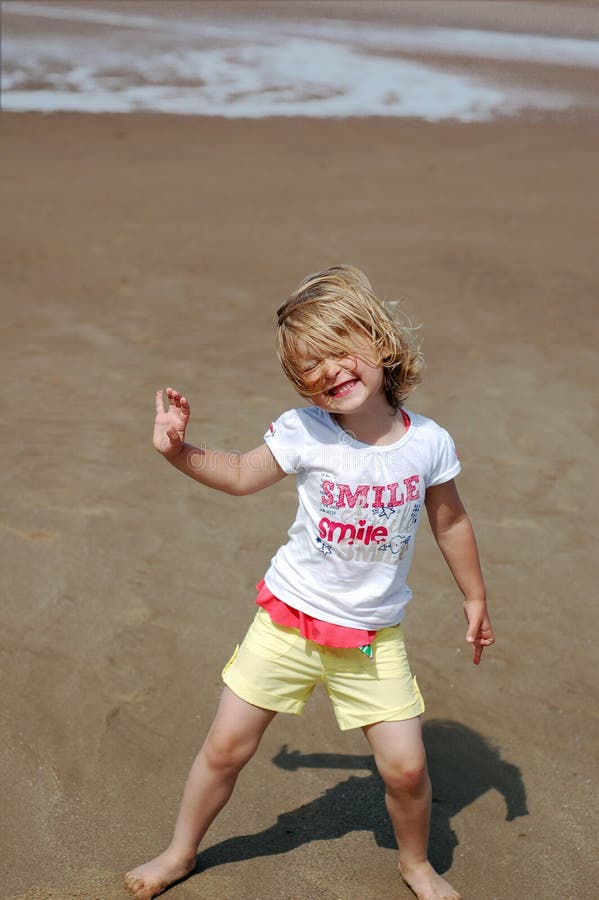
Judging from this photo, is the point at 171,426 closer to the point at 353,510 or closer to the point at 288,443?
the point at 288,443

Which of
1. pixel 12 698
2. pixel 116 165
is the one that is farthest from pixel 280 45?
pixel 12 698

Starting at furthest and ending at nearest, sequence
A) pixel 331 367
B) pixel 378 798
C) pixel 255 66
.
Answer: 1. pixel 255 66
2. pixel 378 798
3. pixel 331 367

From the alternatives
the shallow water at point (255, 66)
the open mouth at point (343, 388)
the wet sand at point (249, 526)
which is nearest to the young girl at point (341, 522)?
the open mouth at point (343, 388)

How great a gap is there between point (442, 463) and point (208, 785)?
966 millimetres

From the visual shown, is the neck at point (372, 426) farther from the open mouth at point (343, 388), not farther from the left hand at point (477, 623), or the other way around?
the left hand at point (477, 623)

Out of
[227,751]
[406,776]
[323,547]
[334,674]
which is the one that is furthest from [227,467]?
[406,776]

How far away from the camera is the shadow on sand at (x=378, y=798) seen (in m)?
2.99

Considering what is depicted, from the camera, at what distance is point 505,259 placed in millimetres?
7695

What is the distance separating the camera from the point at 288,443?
8.63ft

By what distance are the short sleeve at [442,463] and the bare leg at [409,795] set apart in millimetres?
574

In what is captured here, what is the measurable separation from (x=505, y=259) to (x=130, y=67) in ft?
25.3

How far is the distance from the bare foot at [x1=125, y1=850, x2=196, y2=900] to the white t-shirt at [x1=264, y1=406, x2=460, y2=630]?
75 centimetres

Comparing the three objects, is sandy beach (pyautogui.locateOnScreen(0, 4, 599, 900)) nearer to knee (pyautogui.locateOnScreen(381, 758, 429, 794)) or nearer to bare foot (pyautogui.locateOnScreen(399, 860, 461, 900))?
bare foot (pyautogui.locateOnScreen(399, 860, 461, 900))

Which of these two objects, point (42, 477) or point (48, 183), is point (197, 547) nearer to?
point (42, 477)
